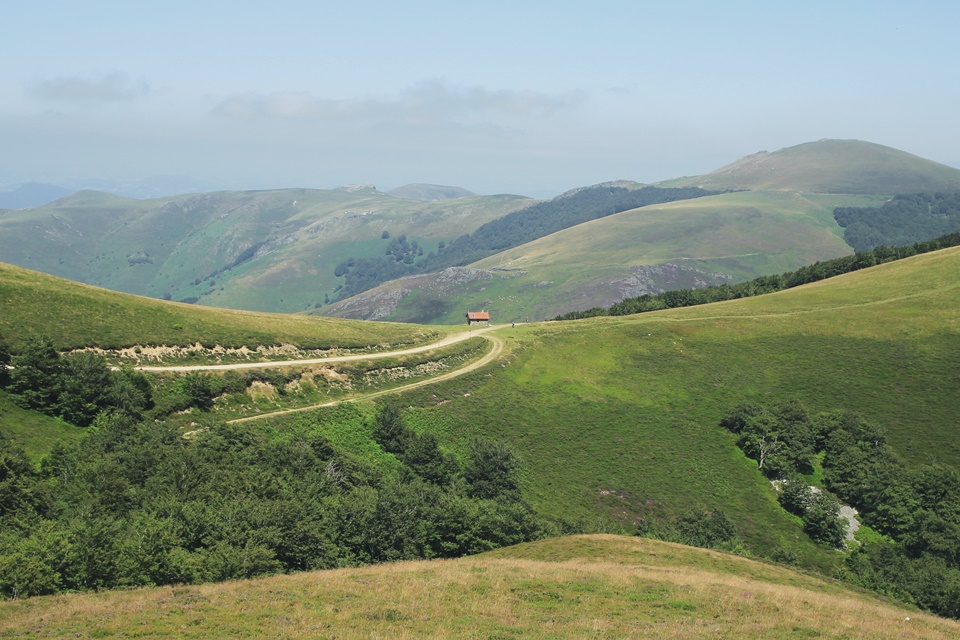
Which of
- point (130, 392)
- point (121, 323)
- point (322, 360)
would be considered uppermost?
point (121, 323)

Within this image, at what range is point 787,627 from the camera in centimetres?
3030

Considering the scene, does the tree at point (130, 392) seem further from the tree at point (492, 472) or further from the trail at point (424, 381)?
A: the tree at point (492, 472)

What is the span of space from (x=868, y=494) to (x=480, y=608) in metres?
66.6

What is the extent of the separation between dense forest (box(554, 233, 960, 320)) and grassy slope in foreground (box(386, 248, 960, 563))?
18.9 metres

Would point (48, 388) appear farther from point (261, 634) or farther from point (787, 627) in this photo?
point (787, 627)

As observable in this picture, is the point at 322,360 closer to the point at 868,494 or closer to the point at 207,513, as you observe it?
the point at 207,513

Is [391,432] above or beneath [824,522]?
above

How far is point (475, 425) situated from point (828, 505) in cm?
4385

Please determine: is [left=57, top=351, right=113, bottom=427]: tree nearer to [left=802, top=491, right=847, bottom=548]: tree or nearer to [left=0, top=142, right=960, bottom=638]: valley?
[left=0, top=142, right=960, bottom=638]: valley

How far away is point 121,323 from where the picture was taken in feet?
248

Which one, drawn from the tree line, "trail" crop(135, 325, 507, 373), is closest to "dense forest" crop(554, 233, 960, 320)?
"trail" crop(135, 325, 507, 373)

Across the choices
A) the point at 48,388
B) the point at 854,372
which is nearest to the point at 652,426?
the point at 854,372

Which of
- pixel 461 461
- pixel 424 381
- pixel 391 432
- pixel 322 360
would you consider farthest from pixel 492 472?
pixel 322 360

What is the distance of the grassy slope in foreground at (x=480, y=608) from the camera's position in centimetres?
2647
